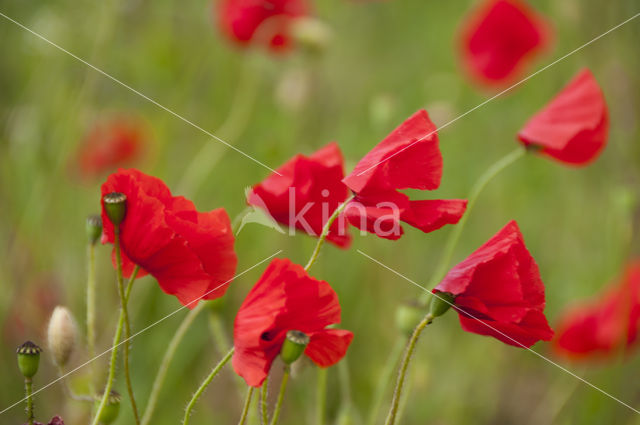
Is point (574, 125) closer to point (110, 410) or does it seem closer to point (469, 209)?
point (469, 209)

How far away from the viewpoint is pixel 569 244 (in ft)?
5.23

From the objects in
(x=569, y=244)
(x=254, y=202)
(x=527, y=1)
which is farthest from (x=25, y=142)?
(x=527, y=1)

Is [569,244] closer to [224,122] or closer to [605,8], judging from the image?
[605,8]

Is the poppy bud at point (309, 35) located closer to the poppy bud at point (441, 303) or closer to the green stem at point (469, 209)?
the green stem at point (469, 209)

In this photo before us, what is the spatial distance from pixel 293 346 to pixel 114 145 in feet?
3.70

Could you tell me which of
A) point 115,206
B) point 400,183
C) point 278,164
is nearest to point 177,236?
point 115,206

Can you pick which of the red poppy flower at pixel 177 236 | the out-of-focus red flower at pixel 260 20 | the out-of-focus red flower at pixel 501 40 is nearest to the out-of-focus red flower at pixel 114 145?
the out-of-focus red flower at pixel 260 20

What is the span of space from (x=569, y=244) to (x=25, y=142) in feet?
3.82

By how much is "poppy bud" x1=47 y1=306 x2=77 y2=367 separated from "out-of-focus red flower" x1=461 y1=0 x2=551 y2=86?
1.17m

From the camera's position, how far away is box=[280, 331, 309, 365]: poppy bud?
0.39 metres

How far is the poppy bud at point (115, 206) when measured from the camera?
403 millimetres

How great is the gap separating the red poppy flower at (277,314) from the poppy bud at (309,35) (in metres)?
0.84

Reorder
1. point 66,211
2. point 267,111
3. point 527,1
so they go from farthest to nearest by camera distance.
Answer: point 527,1 < point 267,111 < point 66,211

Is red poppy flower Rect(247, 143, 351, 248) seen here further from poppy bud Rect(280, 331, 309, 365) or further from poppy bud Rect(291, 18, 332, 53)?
poppy bud Rect(291, 18, 332, 53)
